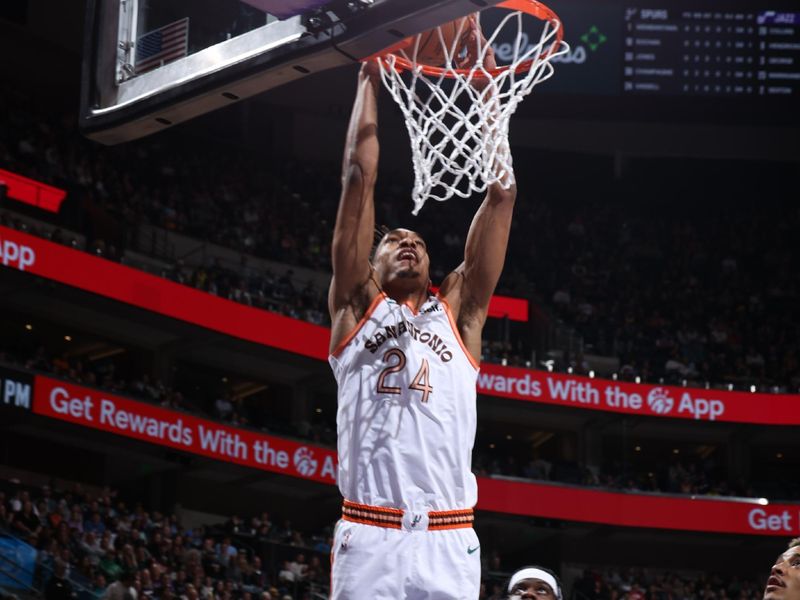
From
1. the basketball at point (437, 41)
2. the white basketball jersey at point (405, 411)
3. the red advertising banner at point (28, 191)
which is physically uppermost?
the red advertising banner at point (28, 191)

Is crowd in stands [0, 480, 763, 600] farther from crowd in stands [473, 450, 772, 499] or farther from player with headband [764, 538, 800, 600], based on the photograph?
player with headband [764, 538, 800, 600]

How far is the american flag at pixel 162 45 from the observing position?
529 centimetres

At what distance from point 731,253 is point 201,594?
1813 cm

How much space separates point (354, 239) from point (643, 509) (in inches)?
794

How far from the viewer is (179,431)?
19953mm

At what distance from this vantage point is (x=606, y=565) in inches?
1052

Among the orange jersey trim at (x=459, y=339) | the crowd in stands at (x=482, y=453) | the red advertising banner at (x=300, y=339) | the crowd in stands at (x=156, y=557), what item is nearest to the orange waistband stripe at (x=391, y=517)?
the orange jersey trim at (x=459, y=339)

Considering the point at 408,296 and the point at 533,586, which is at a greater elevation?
the point at 408,296

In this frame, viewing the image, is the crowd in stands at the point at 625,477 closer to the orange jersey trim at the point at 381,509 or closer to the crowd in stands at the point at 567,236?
the crowd in stands at the point at 567,236

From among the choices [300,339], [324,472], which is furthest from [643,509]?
[300,339]

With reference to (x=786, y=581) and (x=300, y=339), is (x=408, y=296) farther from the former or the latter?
(x=300, y=339)

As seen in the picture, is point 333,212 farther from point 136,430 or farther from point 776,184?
point 776,184

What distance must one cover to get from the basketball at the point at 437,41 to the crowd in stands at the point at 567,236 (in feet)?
51.5

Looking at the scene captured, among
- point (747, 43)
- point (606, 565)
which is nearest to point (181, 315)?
point (606, 565)
